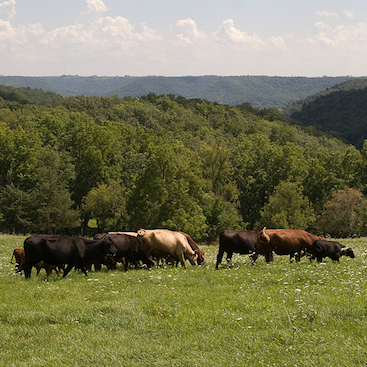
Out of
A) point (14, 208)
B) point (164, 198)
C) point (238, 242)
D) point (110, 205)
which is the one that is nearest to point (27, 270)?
point (238, 242)

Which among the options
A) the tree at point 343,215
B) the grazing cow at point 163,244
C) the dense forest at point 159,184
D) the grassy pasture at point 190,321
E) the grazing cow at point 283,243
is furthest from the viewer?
the tree at point 343,215

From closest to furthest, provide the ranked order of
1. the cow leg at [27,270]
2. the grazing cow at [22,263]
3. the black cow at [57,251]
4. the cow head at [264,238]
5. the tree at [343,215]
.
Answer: the black cow at [57,251] → the cow leg at [27,270] → the grazing cow at [22,263] → the cow head at [264,238] → the tree at [343,215]

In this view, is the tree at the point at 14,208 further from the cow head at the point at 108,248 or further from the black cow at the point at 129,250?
the cow head at the point at 108,248

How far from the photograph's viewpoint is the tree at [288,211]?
56.4 metres

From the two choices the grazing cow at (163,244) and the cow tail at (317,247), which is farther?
the grazing cow at (163,244)

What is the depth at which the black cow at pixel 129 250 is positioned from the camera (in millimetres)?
17297

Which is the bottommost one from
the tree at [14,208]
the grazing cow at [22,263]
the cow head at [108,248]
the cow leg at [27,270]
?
the tree at [14,208]

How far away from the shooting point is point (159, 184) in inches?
1790

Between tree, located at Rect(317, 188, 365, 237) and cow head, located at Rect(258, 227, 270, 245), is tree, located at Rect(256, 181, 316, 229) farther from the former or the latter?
cow head, located at Rect(258, 227, 270, 245)

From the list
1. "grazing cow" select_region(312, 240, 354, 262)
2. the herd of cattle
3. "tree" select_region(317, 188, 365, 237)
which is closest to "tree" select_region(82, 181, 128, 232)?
"tree" select_region(317, 188, 365, 237)

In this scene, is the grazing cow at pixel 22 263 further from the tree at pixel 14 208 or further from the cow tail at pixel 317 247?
the tree at pixel 14 208

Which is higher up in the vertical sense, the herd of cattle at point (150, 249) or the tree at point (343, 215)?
the herd of cattle at point (150, 249)

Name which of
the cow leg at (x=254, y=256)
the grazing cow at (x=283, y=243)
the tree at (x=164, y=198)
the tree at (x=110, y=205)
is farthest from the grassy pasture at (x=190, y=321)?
the tree at (x=110, y=205)

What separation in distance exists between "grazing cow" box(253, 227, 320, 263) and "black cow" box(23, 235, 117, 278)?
766 cm
